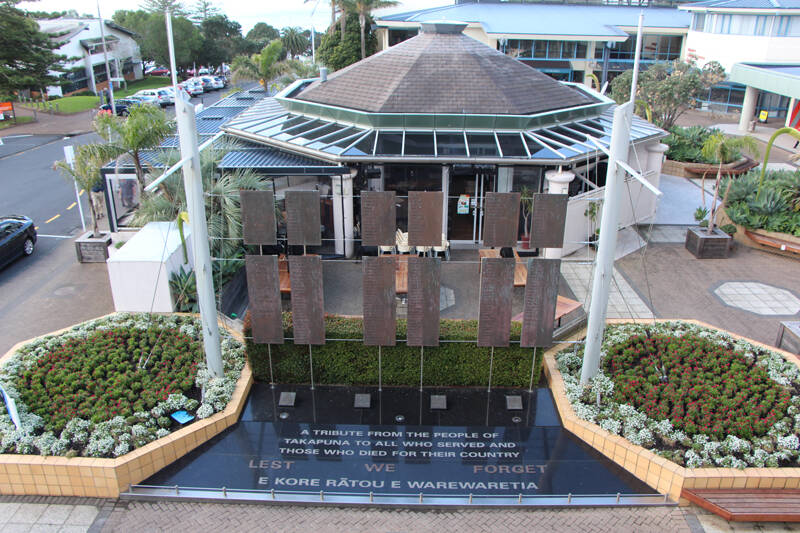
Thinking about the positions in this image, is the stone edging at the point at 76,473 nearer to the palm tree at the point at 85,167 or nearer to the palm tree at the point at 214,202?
the palm tree at the point at 214,202

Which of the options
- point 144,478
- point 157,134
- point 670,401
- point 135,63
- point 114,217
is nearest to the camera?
point 144,478

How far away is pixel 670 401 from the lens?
10773 millimetres

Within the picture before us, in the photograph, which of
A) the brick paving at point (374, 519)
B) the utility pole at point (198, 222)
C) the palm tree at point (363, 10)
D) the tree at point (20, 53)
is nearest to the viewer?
the brick paving at point (374, 519)

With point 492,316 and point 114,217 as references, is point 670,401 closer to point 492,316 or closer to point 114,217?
point 492,316

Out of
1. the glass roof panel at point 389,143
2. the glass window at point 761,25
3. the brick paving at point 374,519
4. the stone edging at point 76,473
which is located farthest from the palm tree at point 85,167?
the glass window at point 761,25

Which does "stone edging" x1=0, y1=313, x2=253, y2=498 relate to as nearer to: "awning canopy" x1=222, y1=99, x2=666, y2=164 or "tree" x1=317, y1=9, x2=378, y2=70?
"awning canopy" x1=222, y1=99, x2=666, y2=164

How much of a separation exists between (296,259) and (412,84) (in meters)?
9.65

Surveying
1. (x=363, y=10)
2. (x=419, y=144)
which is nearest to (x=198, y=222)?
(x=419, y=144)

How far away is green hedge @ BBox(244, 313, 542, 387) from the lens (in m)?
11.7

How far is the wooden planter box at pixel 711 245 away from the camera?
59.3 ft

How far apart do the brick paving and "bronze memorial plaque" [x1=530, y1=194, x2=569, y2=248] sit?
4416 mm

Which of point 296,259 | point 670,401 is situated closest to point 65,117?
point 296,259

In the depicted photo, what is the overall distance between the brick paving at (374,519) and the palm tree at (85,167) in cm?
1091

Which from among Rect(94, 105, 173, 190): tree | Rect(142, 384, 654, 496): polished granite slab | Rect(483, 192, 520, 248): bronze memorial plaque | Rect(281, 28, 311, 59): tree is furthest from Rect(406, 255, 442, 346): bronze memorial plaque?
Rect(281, 28, 311, 59): tree
